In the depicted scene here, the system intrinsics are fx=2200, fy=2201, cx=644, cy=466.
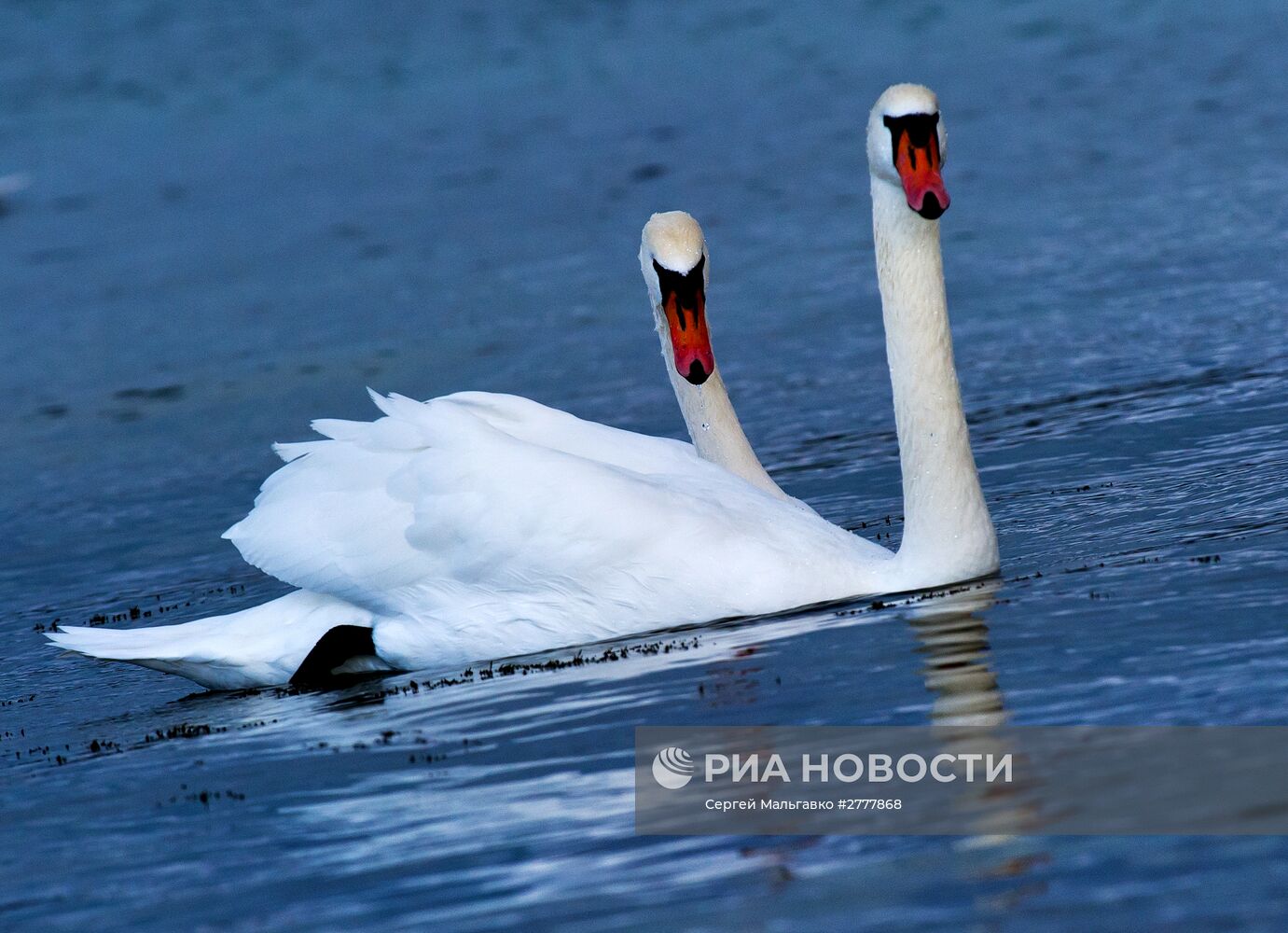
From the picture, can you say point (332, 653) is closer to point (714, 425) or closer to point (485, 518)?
point (485, 518)

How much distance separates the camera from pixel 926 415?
7629 mm

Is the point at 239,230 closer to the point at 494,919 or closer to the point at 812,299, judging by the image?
the point at 812,299

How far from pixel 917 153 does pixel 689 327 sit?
1.46m

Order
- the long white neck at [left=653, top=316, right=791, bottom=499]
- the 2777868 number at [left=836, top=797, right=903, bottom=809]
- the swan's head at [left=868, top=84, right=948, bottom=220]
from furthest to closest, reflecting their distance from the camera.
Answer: the long white neck at [left=653, top=316, right=791, bottom=499] → the swan's head at [left=868, top=84, right=948, bottom=220] → the 2777868 number at [left=836, top=797, right=903, bottom=809]

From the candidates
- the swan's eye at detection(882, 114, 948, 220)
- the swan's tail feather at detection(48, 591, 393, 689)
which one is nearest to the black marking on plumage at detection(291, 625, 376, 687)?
the swan's tail feather at detection(48, 591, 393, 689)

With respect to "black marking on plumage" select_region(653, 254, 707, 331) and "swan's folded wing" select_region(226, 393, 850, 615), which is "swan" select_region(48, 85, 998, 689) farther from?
"black marking on plumage" select_region(653, 254, 707, 331)

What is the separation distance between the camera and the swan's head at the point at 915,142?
7.28 meters

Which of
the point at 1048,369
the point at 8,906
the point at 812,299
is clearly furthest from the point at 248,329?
the point at 8,906

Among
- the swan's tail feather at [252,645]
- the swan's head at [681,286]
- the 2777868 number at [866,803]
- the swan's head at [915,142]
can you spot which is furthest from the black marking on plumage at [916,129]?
the 2777868 number at [866,803]

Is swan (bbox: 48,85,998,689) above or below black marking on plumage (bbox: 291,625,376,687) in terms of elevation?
above

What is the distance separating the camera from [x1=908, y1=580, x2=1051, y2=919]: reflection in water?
4.71 metres

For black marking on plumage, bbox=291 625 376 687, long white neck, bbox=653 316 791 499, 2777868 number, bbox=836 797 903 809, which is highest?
long white neck, bbox=653 316 791 499

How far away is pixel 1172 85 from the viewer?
21844mm

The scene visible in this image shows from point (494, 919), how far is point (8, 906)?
142 cm
